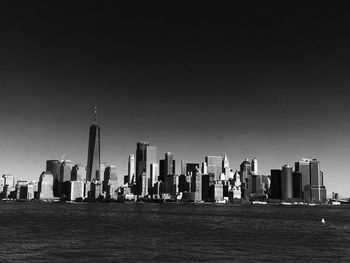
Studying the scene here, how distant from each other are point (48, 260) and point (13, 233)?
32740 millimetres

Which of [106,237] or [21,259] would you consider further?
[106,237]

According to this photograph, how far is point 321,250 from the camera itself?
6322 centimetres

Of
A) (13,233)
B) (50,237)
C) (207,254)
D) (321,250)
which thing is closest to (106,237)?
(50,237)

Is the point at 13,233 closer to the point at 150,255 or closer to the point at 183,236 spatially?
the point at 183,236

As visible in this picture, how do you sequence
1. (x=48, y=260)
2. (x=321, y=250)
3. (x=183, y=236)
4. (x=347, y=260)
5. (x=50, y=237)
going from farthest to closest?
(x=183, y=236) < (x=50, y=237) < (x=321, y=250) < (x=347, y=260) < (x=48, y=260)

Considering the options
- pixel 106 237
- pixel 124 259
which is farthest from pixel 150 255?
pixel 106 237

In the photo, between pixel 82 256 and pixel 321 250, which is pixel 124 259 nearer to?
pixel 82 256

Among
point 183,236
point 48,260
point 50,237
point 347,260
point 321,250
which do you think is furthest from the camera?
point 183,236

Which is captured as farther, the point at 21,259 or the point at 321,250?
the point at 321,250

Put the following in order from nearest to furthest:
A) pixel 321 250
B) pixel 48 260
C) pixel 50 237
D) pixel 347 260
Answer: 1. pixel 48 260
2. pixel 347 260
3. pixel 321 250
4. pixel 50 237

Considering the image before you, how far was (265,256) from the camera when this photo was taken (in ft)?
184

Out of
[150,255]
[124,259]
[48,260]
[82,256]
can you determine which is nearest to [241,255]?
[150,255]

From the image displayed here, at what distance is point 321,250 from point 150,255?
2494 centimetres

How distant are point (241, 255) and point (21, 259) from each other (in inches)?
1030
